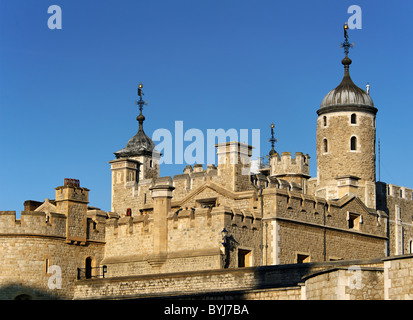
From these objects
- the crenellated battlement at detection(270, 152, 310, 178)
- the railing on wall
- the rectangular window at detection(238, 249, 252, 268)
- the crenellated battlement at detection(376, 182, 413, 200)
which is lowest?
the railing on wall

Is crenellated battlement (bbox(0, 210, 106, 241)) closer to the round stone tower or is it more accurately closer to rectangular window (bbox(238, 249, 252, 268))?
rectangular window (bbox(238, 249, 252, 268))

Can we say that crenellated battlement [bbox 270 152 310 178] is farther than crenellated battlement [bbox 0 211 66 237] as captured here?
Yes

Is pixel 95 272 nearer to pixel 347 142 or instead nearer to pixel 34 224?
pixel 34 224

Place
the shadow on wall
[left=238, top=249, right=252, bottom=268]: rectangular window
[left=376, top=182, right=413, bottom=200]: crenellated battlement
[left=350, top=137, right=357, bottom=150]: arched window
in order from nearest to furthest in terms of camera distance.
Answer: the shadow on wall
[left=238, top=249, right=252, bottom=268]: rectangular window
[left=350, top=137, right=357, bottom=150]: arched window
[left=376, top=182, right=413, bottom=200]: crenellated battlement

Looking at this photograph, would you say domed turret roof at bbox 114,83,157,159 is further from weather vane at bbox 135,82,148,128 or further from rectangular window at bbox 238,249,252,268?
rectangular window at bbox 238,249,252,268

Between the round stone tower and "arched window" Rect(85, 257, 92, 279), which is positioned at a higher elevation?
the round stone tower

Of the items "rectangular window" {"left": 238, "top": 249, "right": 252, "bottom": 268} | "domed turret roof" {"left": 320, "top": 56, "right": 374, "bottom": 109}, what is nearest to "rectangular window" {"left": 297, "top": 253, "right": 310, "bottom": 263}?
"rectangular window" {"left": 238, "top": 249, "right": 252, "bottom": 268}

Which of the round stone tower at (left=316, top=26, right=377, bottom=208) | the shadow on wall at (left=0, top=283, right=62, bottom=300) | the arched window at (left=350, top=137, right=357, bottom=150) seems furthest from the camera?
the arched window at (left=350, top=137, right=357, bottom=150)

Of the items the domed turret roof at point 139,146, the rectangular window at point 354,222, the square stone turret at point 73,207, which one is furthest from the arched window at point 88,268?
the domed turret roof at point 139,146

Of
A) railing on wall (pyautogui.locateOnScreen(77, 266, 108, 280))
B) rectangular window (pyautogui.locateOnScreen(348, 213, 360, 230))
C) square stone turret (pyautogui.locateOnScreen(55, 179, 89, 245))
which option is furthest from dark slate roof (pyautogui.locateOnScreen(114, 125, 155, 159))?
railing on wall (pyautogui.locateOnScreen(77, 266, 108, 280))

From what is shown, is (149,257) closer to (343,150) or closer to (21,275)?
(21,275)

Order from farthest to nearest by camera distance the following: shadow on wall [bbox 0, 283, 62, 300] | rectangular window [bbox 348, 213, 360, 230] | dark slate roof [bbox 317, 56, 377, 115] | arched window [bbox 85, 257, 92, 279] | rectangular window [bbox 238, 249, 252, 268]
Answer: dark slate roof [bbox 317, 56, 377, 115]
rectangular window [bbox 348, 213, 360, 230]
arched window [bbox 85, 257, 92, 279]
rectangular window [bbox 238, 249, 252, 268]
shadow on wall [bbox 0, 283, 62, 300]

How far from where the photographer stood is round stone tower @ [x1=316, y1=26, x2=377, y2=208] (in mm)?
48219
